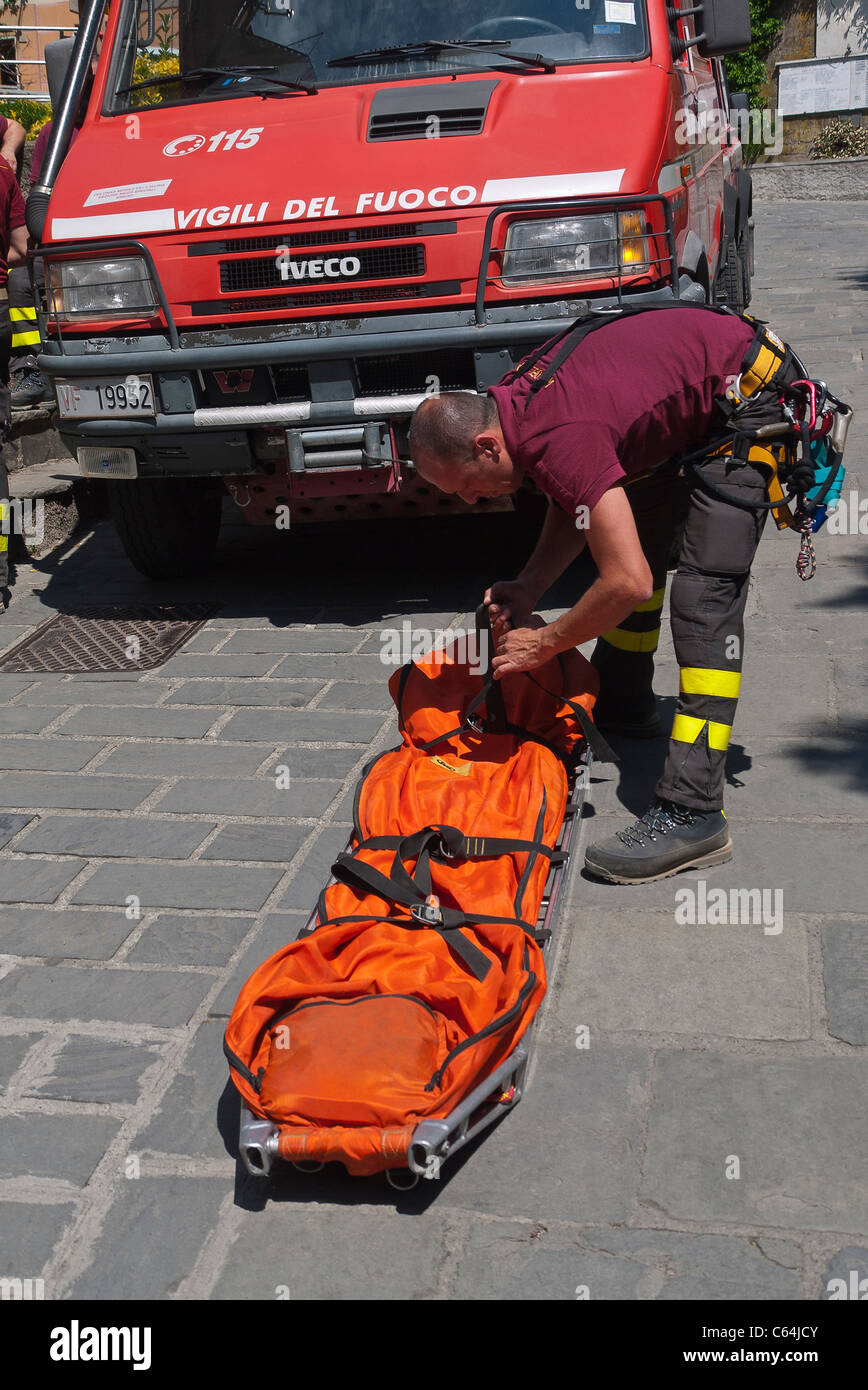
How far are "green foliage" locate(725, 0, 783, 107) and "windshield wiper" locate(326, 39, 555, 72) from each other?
22249mm

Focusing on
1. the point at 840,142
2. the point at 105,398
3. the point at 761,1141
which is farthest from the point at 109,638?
the point at 840,142

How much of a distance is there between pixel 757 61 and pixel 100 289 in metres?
23.9

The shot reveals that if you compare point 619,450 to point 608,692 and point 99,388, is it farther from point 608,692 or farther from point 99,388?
point 99,388

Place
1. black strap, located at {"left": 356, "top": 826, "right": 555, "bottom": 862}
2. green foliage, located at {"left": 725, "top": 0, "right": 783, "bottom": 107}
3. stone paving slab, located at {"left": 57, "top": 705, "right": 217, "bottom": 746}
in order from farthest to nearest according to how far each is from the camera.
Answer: green foliage, located at {"left": 725, "top": 0, "right": 783, "bottom": 107}, stone paving slab, located at {"left": 57, "top": 705, "right": 217, "bottom": 746}, black strap, located at {"left": 356, "top": 826, "right": 555, "bottom": 862}

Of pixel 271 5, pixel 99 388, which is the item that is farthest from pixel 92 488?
pixel 271 5

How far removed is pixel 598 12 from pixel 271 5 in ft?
4.54

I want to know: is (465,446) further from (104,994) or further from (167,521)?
(167,521)

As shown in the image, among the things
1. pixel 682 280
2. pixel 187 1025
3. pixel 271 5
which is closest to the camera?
pixel 187 1025

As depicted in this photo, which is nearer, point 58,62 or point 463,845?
point 463,845

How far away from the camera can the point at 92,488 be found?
7.68 metres

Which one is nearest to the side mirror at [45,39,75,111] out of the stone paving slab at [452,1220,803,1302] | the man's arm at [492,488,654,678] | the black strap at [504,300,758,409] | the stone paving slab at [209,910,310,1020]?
the black strap at [504,300,758,409]

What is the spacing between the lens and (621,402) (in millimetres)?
3324

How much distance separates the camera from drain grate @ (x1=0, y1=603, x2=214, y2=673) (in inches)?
219

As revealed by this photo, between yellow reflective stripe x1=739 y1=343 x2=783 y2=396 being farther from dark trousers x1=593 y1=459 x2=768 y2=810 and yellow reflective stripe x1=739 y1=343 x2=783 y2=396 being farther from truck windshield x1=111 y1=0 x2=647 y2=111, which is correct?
truck windshield x1=111 y1=0 x2=647 y2=111
